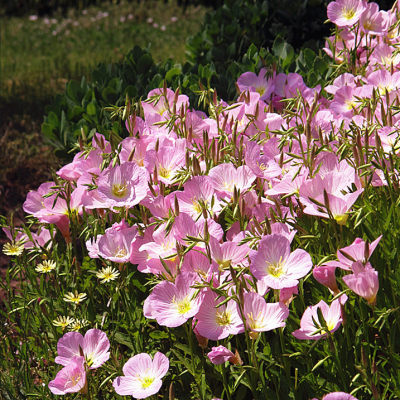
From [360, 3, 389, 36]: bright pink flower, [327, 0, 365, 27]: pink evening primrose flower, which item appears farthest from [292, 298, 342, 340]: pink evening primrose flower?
[360, 3, 389, 36]: bright pink flower

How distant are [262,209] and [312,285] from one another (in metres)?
0.27

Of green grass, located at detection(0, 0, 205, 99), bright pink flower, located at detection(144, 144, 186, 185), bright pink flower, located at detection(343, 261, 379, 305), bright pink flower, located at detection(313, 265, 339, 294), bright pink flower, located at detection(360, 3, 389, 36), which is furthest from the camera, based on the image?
green grass, located at detection(0, 0, 205, 99)

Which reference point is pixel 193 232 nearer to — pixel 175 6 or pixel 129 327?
pixel 129 327

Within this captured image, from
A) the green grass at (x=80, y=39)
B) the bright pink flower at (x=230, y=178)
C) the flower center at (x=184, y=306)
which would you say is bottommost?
the green grass at (x=80, y=39)

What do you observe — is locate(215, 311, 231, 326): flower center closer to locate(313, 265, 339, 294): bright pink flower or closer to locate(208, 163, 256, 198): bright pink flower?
locate(313, 265, 339, 294): bright pink flower

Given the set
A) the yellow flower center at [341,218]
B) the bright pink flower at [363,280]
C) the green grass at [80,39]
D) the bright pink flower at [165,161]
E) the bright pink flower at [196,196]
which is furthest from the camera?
the green grass at [80,39]

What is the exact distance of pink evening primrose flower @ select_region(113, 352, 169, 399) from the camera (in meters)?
1.43

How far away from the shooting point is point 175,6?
30.9 ft

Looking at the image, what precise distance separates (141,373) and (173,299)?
8.2 inches

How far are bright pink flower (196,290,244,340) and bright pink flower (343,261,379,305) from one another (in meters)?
0.30

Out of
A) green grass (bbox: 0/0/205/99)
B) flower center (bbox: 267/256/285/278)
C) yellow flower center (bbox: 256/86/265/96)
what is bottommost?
green grass (bbox: 0/0/205/99)

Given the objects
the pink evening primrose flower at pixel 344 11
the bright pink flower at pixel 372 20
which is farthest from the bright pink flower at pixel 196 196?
the bright pink flower at pixel 372 20

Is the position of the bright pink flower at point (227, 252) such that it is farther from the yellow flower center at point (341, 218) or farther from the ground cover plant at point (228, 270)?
the yellow flower center at point (341, 218)

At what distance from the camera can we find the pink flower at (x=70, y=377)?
1.48m
